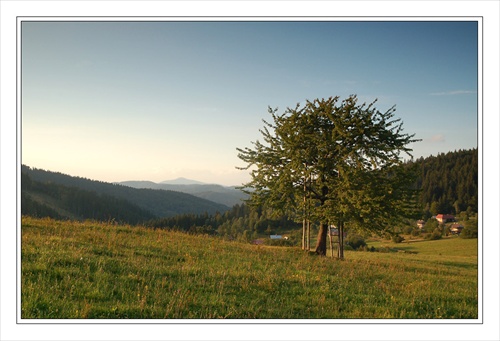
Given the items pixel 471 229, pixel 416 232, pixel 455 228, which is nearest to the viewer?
pixel 471 229

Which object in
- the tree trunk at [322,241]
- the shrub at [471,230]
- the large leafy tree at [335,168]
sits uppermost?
the large leafy tree at [335,168]

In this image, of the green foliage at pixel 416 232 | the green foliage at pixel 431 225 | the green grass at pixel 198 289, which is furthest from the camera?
the green foliage at pixel 416 232

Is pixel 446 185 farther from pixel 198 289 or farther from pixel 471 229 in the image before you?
pixel 198 289

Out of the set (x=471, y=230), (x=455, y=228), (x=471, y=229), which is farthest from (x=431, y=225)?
(x=471, y=230)

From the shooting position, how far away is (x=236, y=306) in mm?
7945

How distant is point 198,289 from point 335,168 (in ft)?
41.4

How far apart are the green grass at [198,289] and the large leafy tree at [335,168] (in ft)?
16.4

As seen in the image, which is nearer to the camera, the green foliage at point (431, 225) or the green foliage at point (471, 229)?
the green foliage at point (471, 229)

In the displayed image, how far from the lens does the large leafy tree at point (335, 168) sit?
712 inches

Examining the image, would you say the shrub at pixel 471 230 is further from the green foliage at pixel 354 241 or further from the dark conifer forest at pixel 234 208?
the green foliage at pixel 354 241

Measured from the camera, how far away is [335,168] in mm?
19141

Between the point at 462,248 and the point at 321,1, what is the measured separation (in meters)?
62.0

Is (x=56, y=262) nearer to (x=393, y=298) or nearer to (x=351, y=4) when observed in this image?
(x=393, y=298)

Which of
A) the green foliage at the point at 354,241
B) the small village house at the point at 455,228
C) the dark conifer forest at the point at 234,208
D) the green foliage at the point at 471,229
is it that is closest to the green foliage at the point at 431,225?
the dark conifer forest at the point at 234,208
